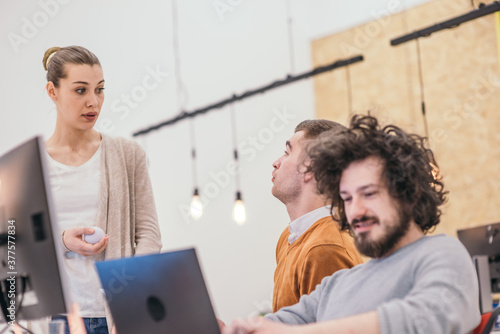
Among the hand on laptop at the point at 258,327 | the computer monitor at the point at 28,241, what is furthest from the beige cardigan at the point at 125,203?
the hand on laptop at the point at 258,327

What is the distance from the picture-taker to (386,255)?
1451 mm

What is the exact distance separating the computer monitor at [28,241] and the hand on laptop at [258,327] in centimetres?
38

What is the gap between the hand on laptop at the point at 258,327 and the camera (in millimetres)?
1227

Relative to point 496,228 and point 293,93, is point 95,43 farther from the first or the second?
point 496,228

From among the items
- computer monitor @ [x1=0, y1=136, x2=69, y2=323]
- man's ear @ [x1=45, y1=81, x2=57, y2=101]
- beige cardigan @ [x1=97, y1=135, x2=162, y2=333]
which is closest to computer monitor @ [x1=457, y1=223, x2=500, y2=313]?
beige cardigan @ [x1=97, y1=135, x2=162, y2=333]

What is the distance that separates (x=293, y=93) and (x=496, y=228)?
3.90 meters

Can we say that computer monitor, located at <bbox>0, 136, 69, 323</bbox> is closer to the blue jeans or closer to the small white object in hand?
the small white object in hand

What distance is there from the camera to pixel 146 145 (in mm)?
7336

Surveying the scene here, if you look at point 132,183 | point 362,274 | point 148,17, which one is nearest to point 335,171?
point 362,274

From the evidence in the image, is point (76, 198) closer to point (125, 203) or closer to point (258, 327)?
point (125, 203)

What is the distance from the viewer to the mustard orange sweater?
183 centimetres

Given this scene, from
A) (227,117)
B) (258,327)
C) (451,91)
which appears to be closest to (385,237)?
(258,327)

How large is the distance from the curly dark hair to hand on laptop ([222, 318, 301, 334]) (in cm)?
40

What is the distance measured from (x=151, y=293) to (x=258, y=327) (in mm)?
237
